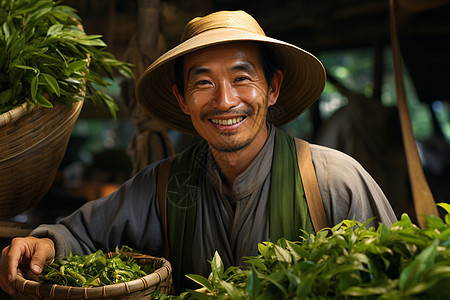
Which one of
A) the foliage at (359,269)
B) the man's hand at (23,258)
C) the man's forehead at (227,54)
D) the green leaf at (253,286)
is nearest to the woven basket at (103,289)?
the man's hand at (23,258)

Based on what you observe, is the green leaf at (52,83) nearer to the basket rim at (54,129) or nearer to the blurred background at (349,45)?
the basket rim at (54,129)

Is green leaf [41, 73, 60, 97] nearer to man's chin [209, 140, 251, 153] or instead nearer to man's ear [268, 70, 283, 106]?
man's chin [209, 140, 251, 153]

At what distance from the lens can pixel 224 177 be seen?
157cm

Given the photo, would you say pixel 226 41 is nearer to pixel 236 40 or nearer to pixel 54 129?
pixel 236 40

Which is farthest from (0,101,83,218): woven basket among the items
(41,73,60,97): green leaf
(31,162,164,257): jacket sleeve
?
(31,162,164,257): jacket sleeve

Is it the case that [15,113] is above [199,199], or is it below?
above

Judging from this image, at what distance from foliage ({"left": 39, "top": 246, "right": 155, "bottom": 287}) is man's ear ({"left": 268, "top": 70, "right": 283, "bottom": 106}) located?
721mm

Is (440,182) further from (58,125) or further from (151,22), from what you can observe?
(58,125)

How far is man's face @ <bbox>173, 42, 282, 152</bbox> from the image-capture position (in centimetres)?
136

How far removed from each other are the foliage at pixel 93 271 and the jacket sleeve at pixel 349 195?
62 centimetres

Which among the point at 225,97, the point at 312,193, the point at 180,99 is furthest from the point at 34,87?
the point at 312,193

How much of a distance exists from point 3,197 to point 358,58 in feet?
34.8

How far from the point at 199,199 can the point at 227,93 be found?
1.41 ft

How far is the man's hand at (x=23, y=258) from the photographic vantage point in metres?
1.21
